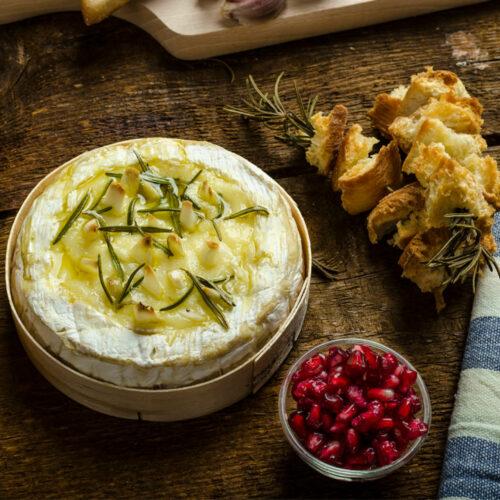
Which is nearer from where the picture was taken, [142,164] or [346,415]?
[346,415]

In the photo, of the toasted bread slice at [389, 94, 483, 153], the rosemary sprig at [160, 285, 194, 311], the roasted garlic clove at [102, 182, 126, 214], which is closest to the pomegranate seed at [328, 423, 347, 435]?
the rosemary sprig at [160, 285, 194, 311]

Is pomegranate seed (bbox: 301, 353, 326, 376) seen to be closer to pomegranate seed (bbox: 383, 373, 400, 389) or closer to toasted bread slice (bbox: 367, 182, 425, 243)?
pomegranate seed (bbox: 383, 373, 400, 389)

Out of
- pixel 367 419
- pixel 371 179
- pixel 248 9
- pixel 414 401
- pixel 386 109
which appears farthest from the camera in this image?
pixel 248 9

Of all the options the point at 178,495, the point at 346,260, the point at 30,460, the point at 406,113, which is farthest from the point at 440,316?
the point at 30,460

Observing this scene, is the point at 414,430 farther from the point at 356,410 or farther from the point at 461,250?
the point at 461,250

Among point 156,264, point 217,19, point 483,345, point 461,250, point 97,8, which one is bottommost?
point 483,345

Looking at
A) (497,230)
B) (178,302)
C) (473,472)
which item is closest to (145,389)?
(178,302)

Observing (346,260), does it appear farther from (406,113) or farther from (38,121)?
(38,121)
